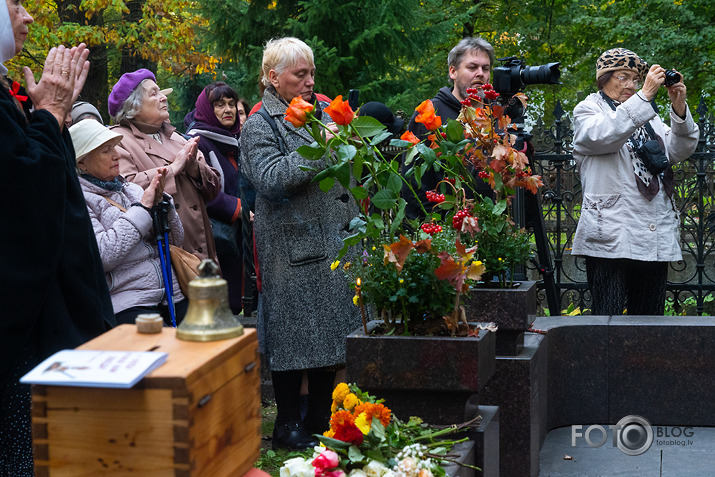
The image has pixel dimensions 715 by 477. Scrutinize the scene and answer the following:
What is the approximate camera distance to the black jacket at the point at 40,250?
2367 millimetres

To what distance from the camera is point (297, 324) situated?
4.24 meters

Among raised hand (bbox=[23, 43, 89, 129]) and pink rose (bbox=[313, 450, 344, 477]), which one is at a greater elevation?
raised hand (bbox=[23, 43, 89, 129])

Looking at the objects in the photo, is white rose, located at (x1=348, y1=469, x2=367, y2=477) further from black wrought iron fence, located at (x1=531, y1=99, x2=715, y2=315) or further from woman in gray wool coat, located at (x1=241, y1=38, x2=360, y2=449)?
black wrought iron fence, located at (x1=531, y1=99, x2=715, y2=315)

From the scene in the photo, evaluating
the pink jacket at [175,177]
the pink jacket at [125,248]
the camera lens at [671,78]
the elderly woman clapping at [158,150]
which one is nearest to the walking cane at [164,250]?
the pink jacket at [125,248]

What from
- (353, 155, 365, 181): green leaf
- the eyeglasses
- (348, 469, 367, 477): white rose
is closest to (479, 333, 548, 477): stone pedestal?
(353, 155, 365, 181): green leaf

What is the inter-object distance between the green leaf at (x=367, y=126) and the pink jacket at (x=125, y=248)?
1.23 m

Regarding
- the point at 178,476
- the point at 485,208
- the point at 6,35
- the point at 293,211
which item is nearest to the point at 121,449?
the point at 178,476

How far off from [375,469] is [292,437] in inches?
82.0

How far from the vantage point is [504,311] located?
370 centimetres

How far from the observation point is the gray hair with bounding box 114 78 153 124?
4.59m

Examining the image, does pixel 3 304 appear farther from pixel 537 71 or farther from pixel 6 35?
pixel 537 71

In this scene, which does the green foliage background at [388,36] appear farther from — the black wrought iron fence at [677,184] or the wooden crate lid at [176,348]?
the wooden crate lid at [176,348]

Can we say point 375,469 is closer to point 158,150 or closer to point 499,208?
point 499,208

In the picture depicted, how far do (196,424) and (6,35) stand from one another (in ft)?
4.95
